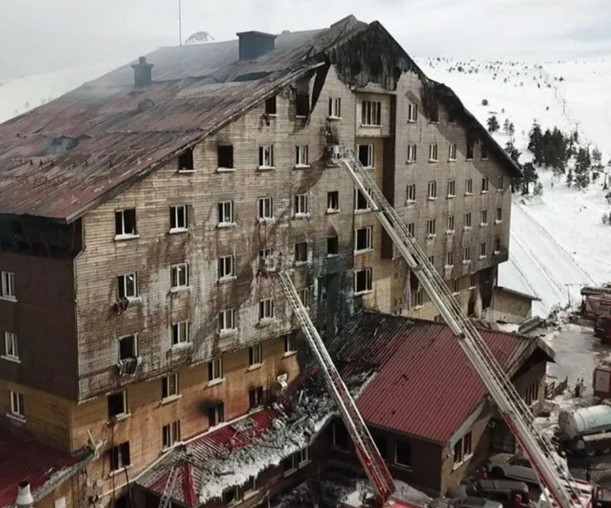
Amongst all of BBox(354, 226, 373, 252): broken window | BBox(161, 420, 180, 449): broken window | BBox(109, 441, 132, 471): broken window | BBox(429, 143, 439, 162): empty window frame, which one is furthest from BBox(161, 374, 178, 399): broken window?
BBox(429, 143, 439, 162): empty window frame

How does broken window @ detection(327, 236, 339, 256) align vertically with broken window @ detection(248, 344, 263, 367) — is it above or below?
above

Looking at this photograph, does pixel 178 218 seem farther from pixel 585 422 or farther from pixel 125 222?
pixel 585 422

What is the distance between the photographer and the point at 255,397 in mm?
30438

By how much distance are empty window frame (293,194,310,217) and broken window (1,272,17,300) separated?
11.7 meters

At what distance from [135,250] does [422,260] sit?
11.8 m

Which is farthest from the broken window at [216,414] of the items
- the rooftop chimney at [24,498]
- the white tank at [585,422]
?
the white tank at [585,422]

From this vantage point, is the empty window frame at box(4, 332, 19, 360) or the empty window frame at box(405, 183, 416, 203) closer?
the empty window frame at box(4, 332, 19, 360)

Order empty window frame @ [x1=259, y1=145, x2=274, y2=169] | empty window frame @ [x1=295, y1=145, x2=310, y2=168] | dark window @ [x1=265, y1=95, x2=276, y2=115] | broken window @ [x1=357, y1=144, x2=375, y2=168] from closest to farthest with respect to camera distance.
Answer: empty window frame @ [x1=259, y1=145, x2=274, y2=169] → dark window @ [x1=265, y1=95, x2=276, y2=115] → empty window frame @ [x1=295, y1=145, x2=310, y2=168] → broken window @ [x1=357, y1=144, x2=375, y2=168]

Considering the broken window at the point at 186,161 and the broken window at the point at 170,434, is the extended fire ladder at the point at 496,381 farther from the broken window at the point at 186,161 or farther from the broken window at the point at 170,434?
the broken window at the point at 170,434

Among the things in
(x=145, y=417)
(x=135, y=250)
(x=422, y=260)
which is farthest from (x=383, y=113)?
(x=145, y=417)

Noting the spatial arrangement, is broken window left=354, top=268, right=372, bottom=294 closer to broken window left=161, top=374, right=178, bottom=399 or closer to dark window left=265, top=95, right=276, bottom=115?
dark window left=265, top=95, right=276, bottom=115

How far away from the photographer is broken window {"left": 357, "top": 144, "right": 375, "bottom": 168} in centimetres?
3588

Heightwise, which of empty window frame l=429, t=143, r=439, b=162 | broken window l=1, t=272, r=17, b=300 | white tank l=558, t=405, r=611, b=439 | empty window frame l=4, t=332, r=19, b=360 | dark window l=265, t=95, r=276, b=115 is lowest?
white tank l=558, t=405, r=611, b=439

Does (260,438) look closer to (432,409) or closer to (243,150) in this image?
(432,409)
